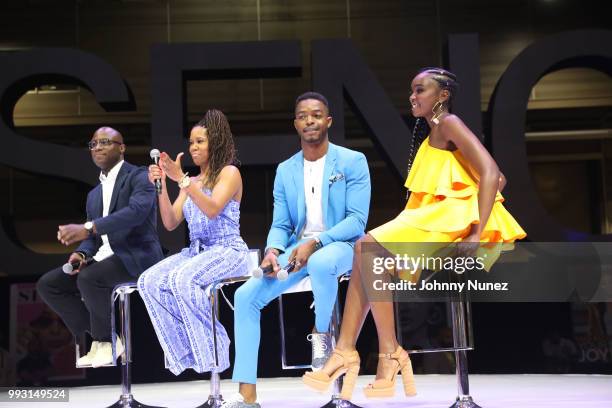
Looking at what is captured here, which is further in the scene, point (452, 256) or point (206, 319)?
point (206, 319)

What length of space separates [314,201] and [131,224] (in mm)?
1005

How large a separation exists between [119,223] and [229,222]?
57 cm

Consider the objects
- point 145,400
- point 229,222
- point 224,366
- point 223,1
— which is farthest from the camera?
point 223,1

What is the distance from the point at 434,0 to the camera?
7.15 meters

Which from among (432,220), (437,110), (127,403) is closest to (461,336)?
(432,220)

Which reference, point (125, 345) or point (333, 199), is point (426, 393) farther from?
point (125, 345)

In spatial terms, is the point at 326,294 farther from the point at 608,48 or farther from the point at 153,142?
the point at 608,48

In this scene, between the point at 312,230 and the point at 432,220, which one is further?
the point at 312,230

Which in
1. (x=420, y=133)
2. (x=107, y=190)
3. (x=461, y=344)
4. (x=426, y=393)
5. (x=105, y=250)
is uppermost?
(x=420, y=133)

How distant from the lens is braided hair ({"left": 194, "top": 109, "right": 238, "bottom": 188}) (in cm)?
393

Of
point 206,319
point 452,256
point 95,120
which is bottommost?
point 206,319

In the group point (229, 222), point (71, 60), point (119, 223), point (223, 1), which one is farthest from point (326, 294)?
point (223, 1)

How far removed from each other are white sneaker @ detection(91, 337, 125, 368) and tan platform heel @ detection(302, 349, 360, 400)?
1163 mm

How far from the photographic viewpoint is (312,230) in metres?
3.59
